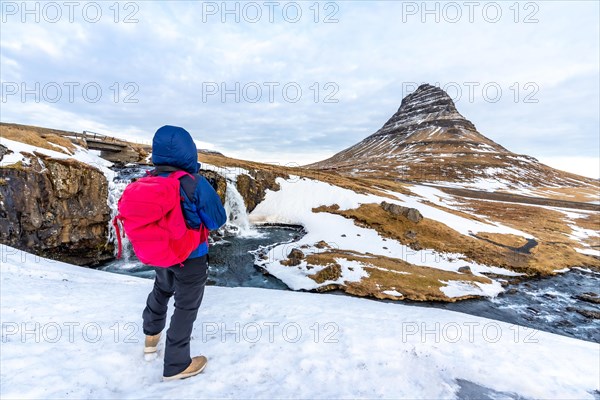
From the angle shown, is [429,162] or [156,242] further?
[429,162]

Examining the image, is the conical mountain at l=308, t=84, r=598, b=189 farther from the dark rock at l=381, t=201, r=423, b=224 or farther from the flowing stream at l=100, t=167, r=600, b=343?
the flowing stream at l=100, t=167, r=600, b=343

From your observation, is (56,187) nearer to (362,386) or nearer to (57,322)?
(57,322)

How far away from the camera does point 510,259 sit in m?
26.6

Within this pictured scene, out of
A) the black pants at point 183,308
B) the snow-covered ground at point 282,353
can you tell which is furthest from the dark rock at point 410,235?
the black pants at point 183,308

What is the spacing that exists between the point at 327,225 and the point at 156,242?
29644 mm

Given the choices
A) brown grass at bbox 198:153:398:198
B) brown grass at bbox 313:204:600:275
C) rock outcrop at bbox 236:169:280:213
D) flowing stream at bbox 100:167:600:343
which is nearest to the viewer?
flowing stream at bbox 100:167:600:343

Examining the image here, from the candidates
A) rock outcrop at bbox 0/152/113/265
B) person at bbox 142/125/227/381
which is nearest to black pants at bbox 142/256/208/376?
person at bbox 142/125/227/381

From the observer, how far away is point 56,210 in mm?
18453

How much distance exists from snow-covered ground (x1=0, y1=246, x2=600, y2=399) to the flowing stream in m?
11.4

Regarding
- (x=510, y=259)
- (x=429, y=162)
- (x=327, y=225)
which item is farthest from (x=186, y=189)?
(x=429, y=162)

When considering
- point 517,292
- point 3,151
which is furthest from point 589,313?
point 3,151

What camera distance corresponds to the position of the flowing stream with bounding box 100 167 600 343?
16688 millimetres

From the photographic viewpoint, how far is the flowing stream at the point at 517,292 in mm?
16688

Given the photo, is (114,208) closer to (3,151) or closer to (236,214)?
(3,151)
